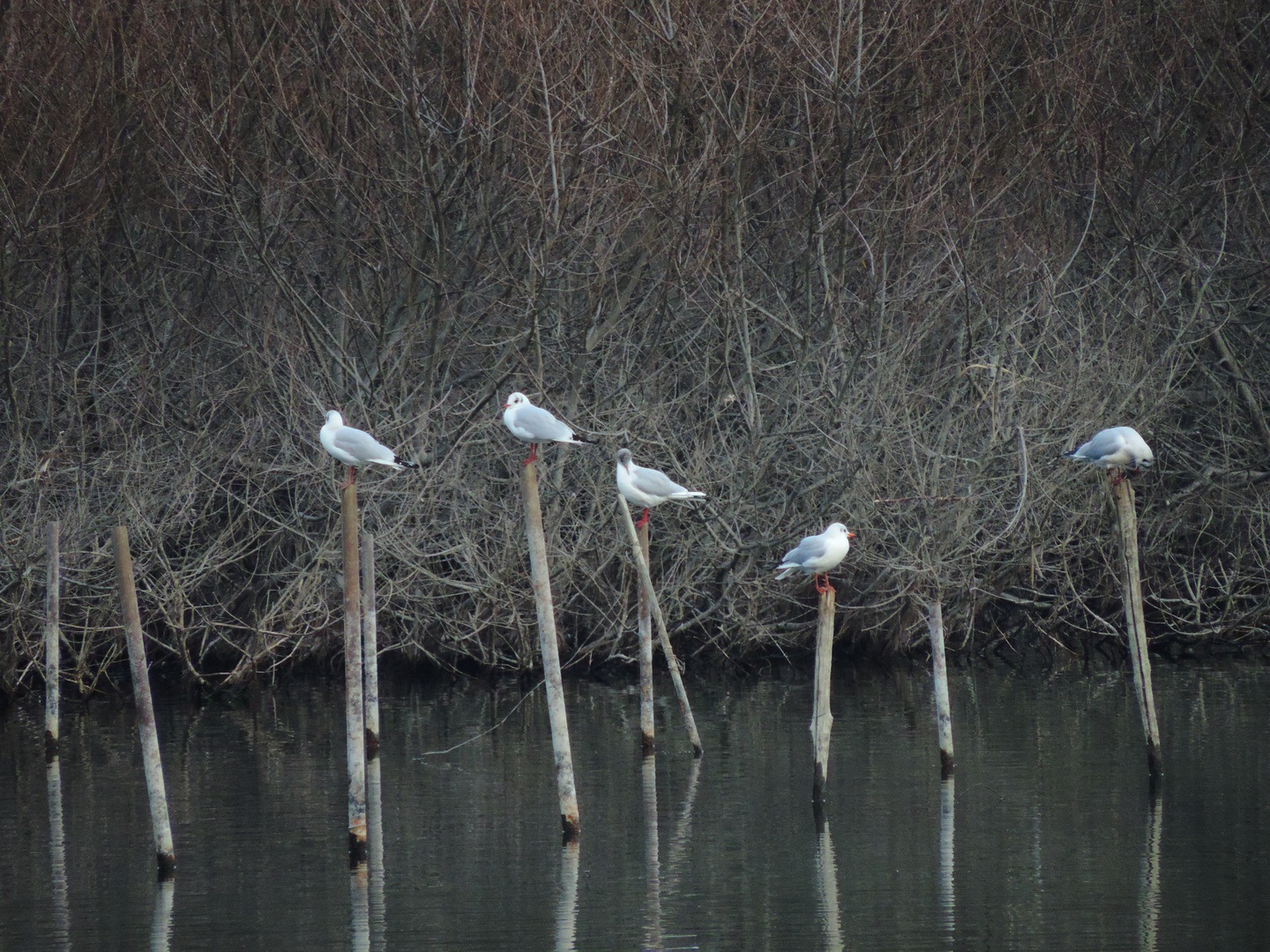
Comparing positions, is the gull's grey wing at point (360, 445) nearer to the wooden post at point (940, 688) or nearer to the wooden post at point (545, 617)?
the wooden post at point (545, 617)

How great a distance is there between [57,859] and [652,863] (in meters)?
4.43

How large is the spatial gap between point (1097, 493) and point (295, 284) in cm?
1016

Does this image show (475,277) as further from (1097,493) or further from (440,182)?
(1097,493)

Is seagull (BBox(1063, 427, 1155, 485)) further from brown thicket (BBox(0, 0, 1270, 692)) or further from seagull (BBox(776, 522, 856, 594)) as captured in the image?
brown thicket (BBox(0, 0, 1270, 692))

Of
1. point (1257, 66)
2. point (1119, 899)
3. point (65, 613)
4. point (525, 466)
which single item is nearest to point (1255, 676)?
point (1257, 66)

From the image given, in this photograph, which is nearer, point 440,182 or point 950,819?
point 950,819

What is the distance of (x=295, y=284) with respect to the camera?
21234 millimetres

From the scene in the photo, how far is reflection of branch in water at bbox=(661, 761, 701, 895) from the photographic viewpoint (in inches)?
465

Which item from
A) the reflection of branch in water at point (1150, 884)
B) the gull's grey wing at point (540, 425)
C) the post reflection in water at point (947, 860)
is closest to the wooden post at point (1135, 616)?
the reflection of branch in water at point (1150, 884)

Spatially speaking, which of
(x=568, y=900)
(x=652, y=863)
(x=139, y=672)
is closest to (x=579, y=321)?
(x=652, y=863)

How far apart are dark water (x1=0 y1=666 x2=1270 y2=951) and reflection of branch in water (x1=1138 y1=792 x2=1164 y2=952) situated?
1.0 inches

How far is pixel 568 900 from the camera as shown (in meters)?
11.3

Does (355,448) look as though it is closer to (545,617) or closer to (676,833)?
(545,617)

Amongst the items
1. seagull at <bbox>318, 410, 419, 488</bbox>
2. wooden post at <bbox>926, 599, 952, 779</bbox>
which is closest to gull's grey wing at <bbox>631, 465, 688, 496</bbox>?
seagull at <bbox>318, 410, 419, 488</bbox>
